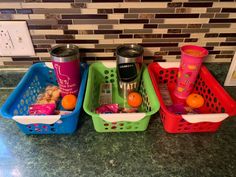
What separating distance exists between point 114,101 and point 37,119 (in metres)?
0.30

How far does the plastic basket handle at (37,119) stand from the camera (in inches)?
20.8

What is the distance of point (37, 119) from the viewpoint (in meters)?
0.53

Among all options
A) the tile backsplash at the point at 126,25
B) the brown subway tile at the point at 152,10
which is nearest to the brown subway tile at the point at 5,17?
the tile backsplash at the point at 126,25

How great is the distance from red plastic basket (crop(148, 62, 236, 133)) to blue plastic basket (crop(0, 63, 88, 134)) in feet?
0.91

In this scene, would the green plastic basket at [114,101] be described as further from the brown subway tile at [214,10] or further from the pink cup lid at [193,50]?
the brown subway tile at [214,10]

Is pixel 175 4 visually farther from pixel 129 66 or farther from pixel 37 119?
pixel 37 119

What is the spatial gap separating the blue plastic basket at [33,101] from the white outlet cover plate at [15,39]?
0.07m

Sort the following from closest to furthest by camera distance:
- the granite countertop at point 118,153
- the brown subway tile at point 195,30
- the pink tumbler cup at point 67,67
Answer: the granite countertop at point 118,153
the pink tumbler cup at point 67,67
the brown subway tile at point 195,30

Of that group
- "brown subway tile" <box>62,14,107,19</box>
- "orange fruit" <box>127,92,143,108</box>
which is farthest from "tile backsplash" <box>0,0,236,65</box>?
"orange fruit" <box>127,92,143,108</box>

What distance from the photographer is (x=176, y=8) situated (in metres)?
0.67

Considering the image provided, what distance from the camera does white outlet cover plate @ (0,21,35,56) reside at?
0.69 metres

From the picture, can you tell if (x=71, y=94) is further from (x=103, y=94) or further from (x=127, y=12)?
(x=127, y=12)

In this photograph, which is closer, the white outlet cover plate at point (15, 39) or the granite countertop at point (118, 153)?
the granite countertop at point (118, 153)

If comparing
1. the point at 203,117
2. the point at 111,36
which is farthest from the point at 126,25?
the point at 203,117
